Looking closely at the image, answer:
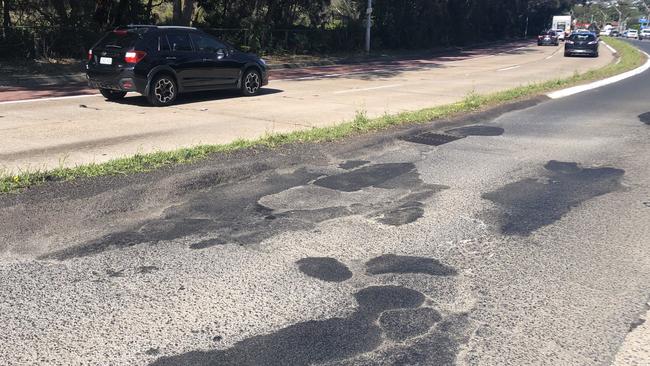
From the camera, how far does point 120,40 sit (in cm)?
1325

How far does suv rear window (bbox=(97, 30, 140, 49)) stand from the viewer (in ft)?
43.0

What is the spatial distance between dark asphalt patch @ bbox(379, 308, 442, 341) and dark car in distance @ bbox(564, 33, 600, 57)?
4063 cm

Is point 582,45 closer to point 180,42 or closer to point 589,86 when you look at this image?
point 589,86

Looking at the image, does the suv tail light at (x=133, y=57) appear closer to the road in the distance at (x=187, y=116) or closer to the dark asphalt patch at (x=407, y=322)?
the road in the distance at (x=187, y=116)

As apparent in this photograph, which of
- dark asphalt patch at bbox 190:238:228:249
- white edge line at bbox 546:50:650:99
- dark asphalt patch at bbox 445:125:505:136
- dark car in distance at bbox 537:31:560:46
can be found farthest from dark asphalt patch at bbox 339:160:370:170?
dark car in distance at bbox 537:31:560:46

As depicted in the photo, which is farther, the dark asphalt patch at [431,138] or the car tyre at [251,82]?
the car tyre at [251,82]

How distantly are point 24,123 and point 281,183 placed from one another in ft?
20.6

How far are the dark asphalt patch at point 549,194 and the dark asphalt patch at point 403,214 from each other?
0.79 metres

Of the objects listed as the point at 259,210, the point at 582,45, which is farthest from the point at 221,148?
the point at 582,45

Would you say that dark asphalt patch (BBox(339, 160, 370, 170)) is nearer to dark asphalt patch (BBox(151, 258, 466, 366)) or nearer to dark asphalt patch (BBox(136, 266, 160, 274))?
dark asphalt patch (BBox(136, 266, 160, 274))

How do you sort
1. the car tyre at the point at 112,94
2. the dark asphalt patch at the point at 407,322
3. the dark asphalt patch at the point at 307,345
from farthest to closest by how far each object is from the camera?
the car tyre at the point at 112,94, the dark asphalt patch at the point at 407,322, the dark asphalt patch at the point at 307,345

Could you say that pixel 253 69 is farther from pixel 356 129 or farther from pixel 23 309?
pixel 23 309

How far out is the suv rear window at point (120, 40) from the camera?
1312cm

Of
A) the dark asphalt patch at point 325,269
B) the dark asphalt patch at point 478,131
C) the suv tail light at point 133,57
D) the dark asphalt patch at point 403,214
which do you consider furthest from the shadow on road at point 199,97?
the dark asphalt patch at point 325,269
